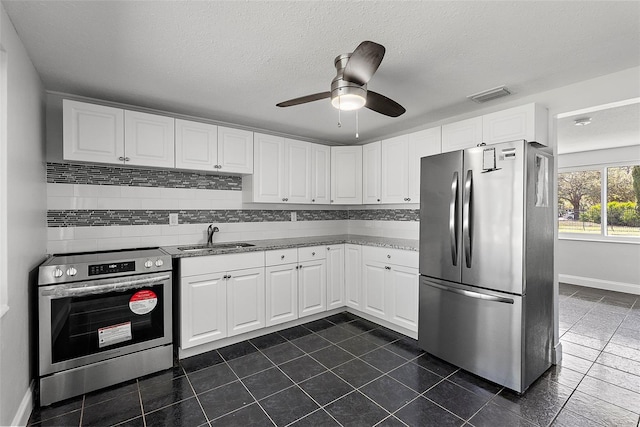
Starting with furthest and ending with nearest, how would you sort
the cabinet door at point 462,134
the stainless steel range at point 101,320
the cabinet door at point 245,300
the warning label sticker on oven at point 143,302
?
the cabinet door at point 245,300 < the cabinet door at point 462,134 < the warning label sticker on oven at point 143,302 < the stainless steel range at point 101,320

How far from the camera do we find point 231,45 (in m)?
1.92

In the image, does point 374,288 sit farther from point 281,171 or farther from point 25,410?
point 25,410

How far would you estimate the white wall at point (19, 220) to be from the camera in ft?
5.31

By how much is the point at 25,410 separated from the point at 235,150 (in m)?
2.53

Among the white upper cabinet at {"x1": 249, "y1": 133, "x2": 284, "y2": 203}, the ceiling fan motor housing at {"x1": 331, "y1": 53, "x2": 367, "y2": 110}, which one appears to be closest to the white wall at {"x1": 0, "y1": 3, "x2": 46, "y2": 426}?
the ceiling fan motor housing at {"x1": 331, "y1": 53, "x2": 367, "y2": 110}

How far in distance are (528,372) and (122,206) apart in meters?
3.69

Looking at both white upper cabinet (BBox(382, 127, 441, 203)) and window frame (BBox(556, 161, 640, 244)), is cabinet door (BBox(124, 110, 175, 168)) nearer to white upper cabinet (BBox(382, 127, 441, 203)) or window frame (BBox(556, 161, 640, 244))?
white upper cabinet (BBox(382, 127, 441, 203))

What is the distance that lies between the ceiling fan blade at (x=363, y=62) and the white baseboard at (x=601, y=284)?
5.76 m

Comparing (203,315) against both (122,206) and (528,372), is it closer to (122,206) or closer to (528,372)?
(122,206)

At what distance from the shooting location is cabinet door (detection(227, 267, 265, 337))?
2.93 meters

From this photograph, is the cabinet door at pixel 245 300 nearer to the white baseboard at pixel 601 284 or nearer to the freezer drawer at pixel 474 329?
the freezer drawer at pixel 474 329

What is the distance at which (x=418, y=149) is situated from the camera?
3338 mm

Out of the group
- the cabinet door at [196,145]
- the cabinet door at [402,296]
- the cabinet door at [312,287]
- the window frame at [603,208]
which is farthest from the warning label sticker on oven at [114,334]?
the window frame at [603,208]

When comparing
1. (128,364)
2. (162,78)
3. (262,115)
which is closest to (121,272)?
(128,364)
